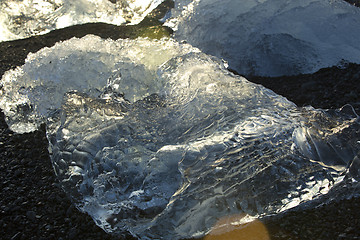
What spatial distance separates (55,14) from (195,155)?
5.64ft

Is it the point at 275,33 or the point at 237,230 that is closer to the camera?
the point at 237,230

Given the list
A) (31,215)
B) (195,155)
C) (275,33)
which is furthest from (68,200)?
(275,33)

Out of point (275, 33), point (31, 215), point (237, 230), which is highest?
point (275, 33)

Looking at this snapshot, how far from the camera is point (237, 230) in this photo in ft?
4.50

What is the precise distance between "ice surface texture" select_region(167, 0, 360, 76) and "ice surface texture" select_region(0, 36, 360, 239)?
0.51 metres

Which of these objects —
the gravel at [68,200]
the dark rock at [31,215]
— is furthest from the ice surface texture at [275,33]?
the dark rock at [31,215]

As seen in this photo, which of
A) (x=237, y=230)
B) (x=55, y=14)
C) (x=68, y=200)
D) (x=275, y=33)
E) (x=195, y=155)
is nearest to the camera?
(x=195, y=155)

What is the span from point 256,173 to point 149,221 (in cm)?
38

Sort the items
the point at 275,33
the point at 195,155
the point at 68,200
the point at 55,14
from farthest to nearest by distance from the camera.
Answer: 1. the point at 55,14
2. the point at 275,33
3. the point at 68,200
4. the point at 195,155

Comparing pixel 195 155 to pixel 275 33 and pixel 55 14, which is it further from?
pixel 55 14

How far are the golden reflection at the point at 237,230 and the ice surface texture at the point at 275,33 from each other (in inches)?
38.2

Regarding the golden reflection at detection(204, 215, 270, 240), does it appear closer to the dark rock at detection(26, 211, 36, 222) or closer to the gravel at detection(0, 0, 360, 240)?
the gravel at detection(0, 0, 360, 240)

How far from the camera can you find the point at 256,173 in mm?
1286

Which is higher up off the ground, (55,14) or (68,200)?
(55,14)
